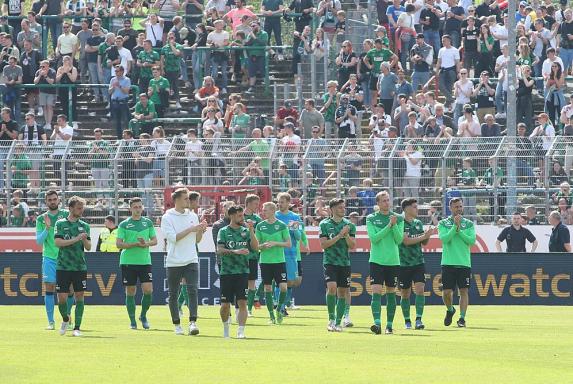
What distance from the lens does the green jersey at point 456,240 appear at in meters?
23.0

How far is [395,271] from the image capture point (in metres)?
21.4

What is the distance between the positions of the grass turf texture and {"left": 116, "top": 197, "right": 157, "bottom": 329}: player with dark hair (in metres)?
0.70

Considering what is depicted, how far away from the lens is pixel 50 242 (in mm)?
23234

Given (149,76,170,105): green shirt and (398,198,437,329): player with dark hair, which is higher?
(149,76,170,105): green shirt

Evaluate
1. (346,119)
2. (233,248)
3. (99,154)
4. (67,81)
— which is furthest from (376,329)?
(67,81)

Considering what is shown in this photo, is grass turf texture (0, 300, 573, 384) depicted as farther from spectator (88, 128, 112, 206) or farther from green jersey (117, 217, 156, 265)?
spectator (88, 128, 112, 206)

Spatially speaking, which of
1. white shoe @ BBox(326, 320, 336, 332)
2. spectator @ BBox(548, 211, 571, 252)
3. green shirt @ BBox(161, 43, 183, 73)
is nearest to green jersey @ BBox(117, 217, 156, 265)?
white shoe @ BBox(326, 320, 336, 332)

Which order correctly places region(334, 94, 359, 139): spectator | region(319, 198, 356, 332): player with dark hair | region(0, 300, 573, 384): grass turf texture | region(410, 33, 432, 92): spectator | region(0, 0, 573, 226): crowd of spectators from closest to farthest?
region(0, 300, 573, 384): grass turf texture < region(319, 198, 356, 332): player with dark hair < region(0, 0, 573, 226): crowd of spectators < region(334, 94, 359, 139): spectator < region(410, 33, 432, 92): spectator

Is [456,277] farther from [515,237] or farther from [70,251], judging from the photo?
[515,237]

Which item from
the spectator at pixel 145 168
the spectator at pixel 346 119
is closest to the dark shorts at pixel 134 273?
the spectator at pixel 145 168

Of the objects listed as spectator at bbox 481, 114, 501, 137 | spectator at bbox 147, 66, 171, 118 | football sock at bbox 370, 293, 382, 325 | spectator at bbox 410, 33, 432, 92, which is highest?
spectator at bbox 410, 33, 432, 92

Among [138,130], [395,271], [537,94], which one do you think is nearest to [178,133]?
[138,130]

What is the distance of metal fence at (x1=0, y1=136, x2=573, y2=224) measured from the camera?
30.3m

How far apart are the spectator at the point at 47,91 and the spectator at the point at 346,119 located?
8.08m
